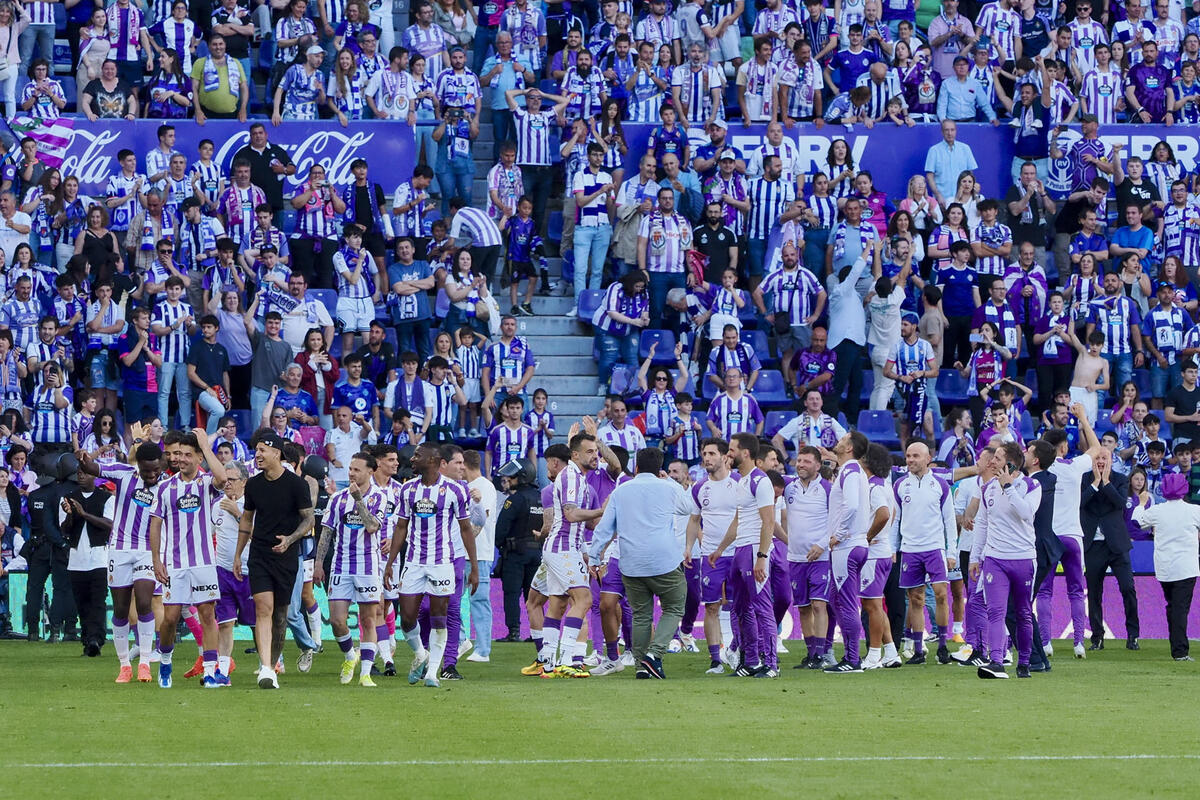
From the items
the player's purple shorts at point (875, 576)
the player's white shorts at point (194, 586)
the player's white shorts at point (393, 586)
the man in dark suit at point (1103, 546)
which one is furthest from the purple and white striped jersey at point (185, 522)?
the man in dark suit at point (1103, 546)

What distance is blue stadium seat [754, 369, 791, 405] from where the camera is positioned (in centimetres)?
2564

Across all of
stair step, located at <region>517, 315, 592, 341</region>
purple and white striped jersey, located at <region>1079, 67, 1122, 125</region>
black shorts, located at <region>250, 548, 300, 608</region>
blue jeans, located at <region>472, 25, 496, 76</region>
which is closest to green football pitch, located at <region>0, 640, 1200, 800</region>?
black shorts, located at <region>250, 548, 300, 608</region>

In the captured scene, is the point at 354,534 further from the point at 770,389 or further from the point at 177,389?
the point at 770,389

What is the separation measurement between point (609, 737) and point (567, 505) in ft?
15.6

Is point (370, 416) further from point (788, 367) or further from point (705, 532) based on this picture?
point (705, 532)

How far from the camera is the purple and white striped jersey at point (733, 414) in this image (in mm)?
24328

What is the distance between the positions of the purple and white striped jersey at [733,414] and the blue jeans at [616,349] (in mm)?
1590

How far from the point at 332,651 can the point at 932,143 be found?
13.7 m

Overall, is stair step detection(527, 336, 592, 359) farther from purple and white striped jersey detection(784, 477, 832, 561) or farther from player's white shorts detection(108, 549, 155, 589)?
player's white shorts detection(108, 549, 155, 589)

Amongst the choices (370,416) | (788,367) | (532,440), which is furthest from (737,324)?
(370,416)

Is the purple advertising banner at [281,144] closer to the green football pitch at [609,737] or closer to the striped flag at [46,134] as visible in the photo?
the striped flag at [46,134]

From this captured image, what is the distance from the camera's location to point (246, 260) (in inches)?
987

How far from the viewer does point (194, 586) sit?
14836mm

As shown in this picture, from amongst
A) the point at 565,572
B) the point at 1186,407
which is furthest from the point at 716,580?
the point at 1186,407
